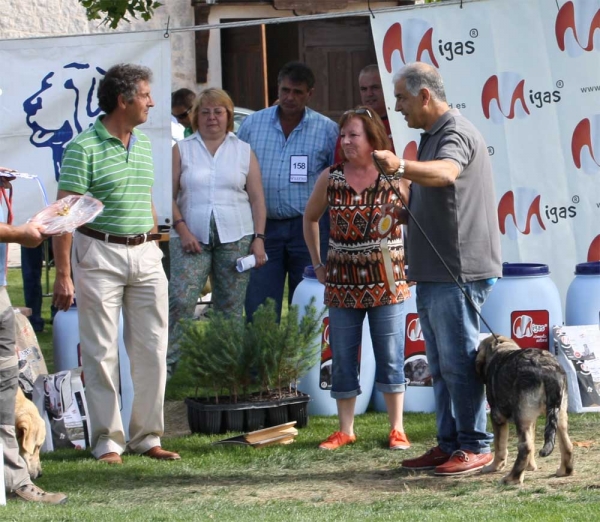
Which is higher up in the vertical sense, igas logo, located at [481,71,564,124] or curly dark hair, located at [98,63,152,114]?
igas logo, located at [481,71,564,124]

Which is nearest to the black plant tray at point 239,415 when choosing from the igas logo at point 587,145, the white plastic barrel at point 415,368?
the white plastic barrel at point 415,368

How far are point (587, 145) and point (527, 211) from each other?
59 centimetres

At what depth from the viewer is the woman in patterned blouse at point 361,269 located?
20.4ft

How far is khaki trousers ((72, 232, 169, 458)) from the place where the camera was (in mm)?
6020

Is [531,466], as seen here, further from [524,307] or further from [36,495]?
Answer: [36,495]

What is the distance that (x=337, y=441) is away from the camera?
253 inches

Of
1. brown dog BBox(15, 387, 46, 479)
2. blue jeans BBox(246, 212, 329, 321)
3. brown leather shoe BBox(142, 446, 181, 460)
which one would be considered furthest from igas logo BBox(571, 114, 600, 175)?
brown dog BBox(15, 387, 46, 479)

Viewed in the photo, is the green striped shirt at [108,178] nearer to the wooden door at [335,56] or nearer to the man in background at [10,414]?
the man in background at [10,414]

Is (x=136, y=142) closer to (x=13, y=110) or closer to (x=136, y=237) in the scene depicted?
(x=136, y=237)

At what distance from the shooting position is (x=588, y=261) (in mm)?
7836

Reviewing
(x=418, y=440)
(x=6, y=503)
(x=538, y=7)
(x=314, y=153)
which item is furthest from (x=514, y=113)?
(x=6, y=503)

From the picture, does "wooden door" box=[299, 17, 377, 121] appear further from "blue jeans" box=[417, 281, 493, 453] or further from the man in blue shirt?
"blue jeans" box=[417, 281, 493, 453]

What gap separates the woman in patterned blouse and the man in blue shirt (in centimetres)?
119

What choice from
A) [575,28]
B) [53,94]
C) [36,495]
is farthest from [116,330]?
[575,28]
